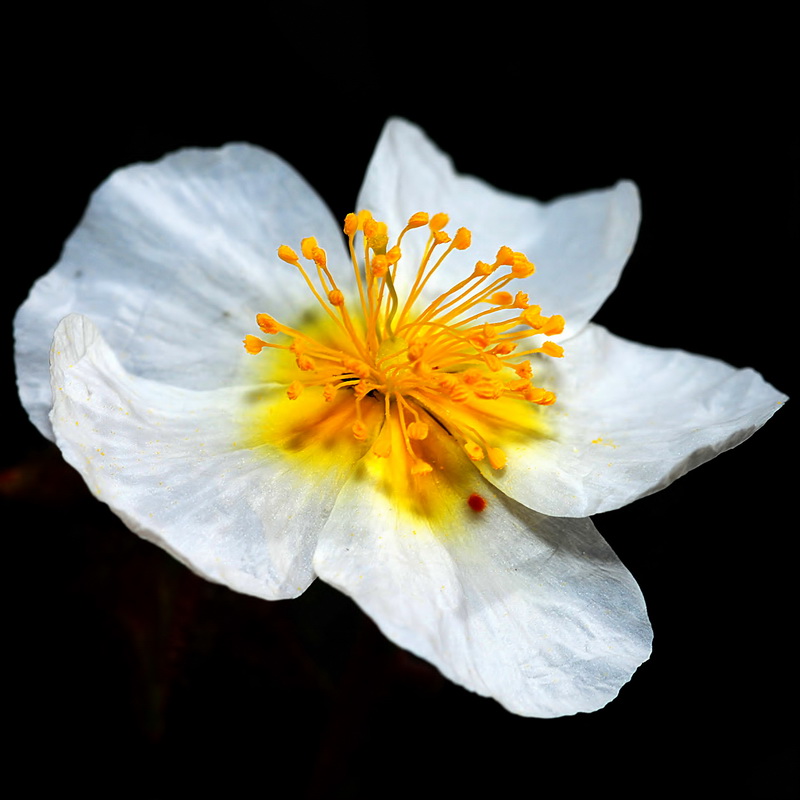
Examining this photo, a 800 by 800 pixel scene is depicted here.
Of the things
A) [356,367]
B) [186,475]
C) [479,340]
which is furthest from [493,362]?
[186,475]

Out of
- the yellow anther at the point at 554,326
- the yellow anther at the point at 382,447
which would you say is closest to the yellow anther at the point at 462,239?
the yellow anther at the point at 554,326

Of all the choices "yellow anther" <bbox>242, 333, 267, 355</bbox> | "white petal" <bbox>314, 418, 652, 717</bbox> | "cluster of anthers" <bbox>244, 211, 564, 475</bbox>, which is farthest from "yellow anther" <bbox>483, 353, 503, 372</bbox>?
"yellow anther" <bbox>242, 333, 267, 355</bbox>

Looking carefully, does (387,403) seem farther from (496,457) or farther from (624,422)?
(624,422)

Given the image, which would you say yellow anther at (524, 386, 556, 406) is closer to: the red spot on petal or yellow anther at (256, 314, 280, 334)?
the red spot on petal

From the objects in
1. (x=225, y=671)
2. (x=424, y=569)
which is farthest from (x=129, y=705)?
(x=424, y=569)

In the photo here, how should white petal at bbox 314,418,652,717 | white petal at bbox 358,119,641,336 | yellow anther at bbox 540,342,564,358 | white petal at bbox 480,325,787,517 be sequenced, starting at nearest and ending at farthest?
white petal at bbox 314,418,652,717 → white petal at bbox 480,325,787,517 → yellow anther at bbox 540,342,564,358 → white petal at bbox 358,119,641,336
